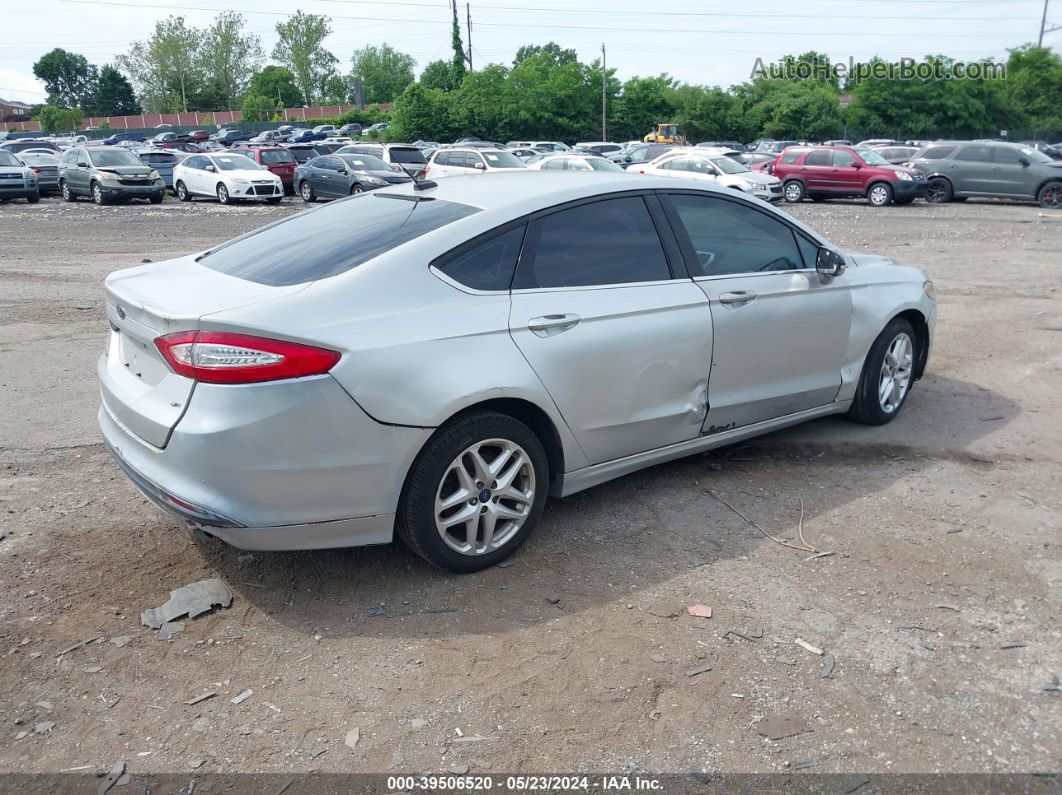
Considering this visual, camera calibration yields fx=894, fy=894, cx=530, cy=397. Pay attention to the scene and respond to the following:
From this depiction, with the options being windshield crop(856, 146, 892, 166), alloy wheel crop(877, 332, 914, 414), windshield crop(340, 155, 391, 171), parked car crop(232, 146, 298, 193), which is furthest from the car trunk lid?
windshield crop(856, 146, 892, 166)

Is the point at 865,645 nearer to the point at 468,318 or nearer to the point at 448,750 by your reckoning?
the point at 448,750

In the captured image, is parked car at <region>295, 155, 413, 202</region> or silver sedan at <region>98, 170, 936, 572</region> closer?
silver sedan at <region>98, 170, 936, 572</region>

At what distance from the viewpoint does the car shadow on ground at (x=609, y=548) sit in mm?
3682

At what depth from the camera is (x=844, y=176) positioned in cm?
2520

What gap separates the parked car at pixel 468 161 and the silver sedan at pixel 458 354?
20.4m

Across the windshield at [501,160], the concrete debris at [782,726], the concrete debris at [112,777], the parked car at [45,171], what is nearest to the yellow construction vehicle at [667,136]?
the windshield at [501,160]

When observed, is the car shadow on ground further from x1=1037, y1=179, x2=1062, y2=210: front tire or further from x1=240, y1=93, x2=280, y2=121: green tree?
x1=240, y1=93, x2=280, y2=121: green tree

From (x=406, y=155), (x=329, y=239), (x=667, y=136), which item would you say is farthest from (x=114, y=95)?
(x=329, y=239)

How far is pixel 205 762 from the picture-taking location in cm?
281

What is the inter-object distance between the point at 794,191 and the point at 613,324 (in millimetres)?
23723

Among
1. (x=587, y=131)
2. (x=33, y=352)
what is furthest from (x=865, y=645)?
(x=587, y=131)

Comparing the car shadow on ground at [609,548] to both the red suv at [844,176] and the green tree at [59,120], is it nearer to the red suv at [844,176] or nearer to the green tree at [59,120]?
the red suv at [844,176]

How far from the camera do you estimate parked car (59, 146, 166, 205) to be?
23688 mm

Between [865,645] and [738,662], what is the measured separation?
517 millimetres
